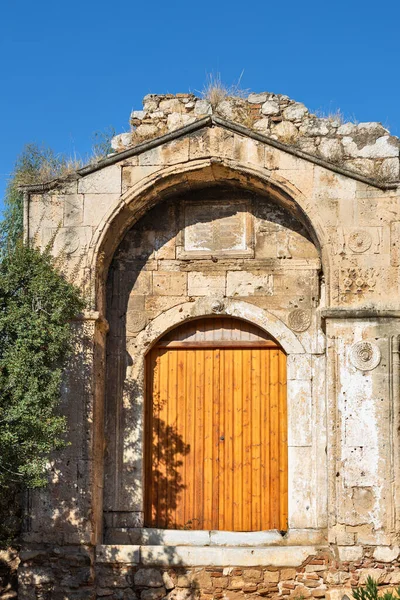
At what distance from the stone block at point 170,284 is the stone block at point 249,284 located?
52cm

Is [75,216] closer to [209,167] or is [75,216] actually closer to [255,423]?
[209,167]

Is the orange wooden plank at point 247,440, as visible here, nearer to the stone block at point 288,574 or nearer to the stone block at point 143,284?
the stone block at point 288,574

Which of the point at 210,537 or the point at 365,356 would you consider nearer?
the point at 365,356

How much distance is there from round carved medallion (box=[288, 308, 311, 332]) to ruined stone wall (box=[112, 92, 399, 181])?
66.6 inches

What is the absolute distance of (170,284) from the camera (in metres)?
10.6

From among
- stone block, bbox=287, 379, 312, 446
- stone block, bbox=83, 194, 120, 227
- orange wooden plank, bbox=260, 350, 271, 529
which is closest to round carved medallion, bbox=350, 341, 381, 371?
stone block, bbox=287, 379, 312, 446

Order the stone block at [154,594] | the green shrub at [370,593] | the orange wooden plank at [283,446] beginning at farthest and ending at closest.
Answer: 1. the orange wooden plank at [283,446]
2. the stone block at [154,594]
3. the green shrub at [370,593]

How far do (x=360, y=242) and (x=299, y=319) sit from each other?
3.71ft

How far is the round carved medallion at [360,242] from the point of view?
9.80 meters

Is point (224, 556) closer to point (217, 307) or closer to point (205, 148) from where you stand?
point (217, 307)

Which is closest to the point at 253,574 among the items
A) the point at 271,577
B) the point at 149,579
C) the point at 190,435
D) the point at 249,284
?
the point at 271,577

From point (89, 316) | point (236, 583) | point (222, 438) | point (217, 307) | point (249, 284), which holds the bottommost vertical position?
point (236, 583)

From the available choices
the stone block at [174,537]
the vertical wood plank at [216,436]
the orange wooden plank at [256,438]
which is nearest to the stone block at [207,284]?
the vertical wood plank at [216,436]

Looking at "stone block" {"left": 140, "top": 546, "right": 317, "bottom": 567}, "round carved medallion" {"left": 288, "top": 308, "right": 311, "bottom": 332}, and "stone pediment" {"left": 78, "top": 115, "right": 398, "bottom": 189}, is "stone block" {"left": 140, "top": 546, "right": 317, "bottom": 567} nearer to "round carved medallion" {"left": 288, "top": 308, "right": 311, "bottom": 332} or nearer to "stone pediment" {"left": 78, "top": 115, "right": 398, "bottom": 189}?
"round carved medallion" {"left": 288, "top": 308, "right": 311, "bottom": 332}
